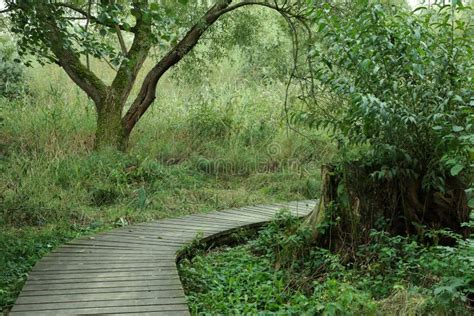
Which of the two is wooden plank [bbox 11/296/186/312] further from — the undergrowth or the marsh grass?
the marsh grass

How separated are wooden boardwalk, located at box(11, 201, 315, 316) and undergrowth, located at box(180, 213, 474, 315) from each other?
25 cm

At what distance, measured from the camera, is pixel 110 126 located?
9.52m

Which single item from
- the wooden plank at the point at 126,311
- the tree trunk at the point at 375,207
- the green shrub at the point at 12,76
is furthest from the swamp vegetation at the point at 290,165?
the green shrub at the point at 12,76

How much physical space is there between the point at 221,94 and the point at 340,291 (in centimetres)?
845

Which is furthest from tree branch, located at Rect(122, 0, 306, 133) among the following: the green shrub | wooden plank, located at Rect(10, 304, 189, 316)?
wooden plank, located at Rect(10, 304, 189, 316)

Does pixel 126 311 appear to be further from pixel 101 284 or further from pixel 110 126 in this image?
pixel 110 126

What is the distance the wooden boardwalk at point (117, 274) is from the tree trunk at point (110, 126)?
325cm

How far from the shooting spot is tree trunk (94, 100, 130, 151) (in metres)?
9.43

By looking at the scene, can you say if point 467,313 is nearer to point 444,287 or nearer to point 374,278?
point 444,287

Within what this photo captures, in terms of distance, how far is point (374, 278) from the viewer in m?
4.67

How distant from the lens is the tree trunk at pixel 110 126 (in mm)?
9430

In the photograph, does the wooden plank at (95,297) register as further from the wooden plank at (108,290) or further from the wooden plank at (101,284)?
the wooden plank at (101,284)

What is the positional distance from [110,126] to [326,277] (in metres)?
5.65

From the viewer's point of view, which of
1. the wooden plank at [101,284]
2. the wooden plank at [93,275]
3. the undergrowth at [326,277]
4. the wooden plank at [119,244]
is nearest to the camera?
the undergrowth at [326,277]
